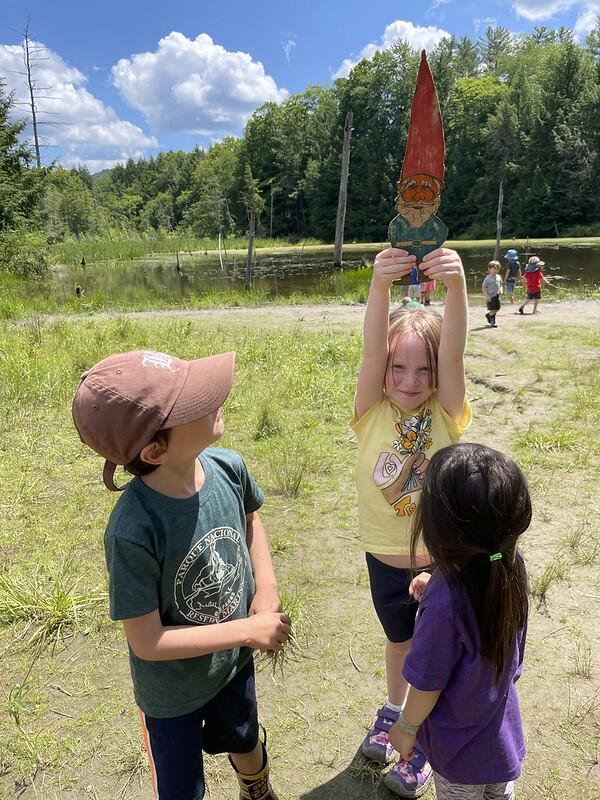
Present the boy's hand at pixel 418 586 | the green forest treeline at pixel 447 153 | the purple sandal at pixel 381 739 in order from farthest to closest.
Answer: the green forest treeline at pixel 447 153
the purple sandal at pixel 381 739
the boy's hand at pixel 418 586

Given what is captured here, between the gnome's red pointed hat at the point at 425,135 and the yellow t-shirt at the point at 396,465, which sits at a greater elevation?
the gnome's red pointed hat at the point at 425,135

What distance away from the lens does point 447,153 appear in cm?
5644

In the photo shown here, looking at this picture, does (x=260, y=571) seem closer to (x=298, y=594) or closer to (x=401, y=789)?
(x=401, y=789)

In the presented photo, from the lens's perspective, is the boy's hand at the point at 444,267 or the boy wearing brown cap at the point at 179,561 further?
the boy's hand at the point at 444,267

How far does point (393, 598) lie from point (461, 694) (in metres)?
0.58

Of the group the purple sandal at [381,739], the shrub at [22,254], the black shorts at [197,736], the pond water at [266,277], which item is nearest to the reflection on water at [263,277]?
the pond water at [266,277]

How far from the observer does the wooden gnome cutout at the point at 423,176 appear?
1.80m

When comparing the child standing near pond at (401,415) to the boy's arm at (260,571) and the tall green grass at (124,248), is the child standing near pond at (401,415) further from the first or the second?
the tall green grass at (124,248)

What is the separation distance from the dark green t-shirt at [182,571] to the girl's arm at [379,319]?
1.84 feet

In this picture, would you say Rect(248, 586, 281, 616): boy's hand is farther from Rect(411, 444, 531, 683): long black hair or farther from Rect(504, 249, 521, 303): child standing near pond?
Rect(504, 249, 521, 303): child standing near pond

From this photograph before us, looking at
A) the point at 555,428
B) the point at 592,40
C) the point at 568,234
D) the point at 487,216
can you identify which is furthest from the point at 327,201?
the point at 555,428

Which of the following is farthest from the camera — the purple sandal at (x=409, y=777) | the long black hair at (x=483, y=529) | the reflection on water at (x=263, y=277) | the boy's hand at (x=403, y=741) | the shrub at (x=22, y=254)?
the shrub at (x=22, y=254)

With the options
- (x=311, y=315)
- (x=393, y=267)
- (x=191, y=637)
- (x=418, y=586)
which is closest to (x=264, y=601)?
(x=191, y=637)

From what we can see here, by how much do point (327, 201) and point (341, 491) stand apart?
192 feet
